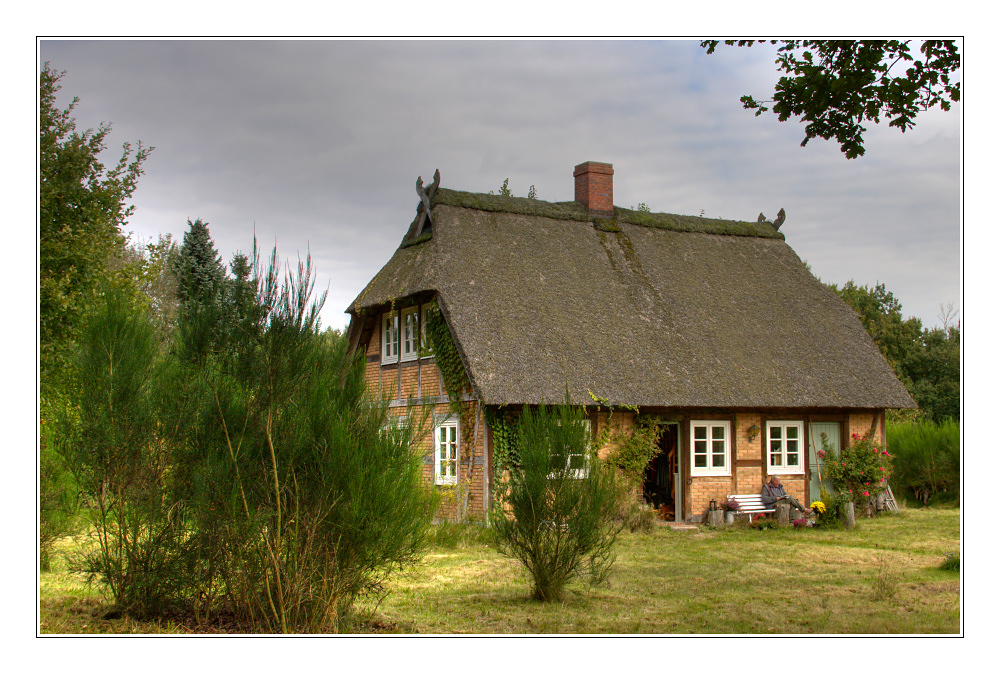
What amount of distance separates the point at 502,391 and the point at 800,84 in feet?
23.4

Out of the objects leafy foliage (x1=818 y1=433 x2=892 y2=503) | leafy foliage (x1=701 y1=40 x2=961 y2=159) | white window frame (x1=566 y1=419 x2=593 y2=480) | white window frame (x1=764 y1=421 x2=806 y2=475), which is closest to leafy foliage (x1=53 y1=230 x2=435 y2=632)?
white window frame (x1=566 y1=419 x2=593 y2=480)

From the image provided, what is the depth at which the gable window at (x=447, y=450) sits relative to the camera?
15891mm

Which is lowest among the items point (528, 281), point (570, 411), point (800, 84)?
point (570, 411)

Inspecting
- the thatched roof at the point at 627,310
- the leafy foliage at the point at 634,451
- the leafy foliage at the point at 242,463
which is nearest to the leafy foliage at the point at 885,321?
the thatched roof at the point at 627,310

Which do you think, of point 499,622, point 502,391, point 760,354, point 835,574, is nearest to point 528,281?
point 502,391

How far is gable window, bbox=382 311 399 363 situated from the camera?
17878 mm

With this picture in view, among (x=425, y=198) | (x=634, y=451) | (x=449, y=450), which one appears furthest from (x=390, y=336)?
(x=634, y=451)

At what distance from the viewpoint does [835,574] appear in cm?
1097

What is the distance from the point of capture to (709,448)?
55.1 feet

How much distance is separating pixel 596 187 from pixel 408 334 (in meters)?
6.19

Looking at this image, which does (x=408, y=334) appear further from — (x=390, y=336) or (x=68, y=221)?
(x=68, y=221)

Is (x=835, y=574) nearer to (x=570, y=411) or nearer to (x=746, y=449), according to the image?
(x=570, y=411)

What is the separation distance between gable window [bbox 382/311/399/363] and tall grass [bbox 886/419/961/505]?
12.7 m

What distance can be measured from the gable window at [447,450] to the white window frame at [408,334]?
169 centimetres
